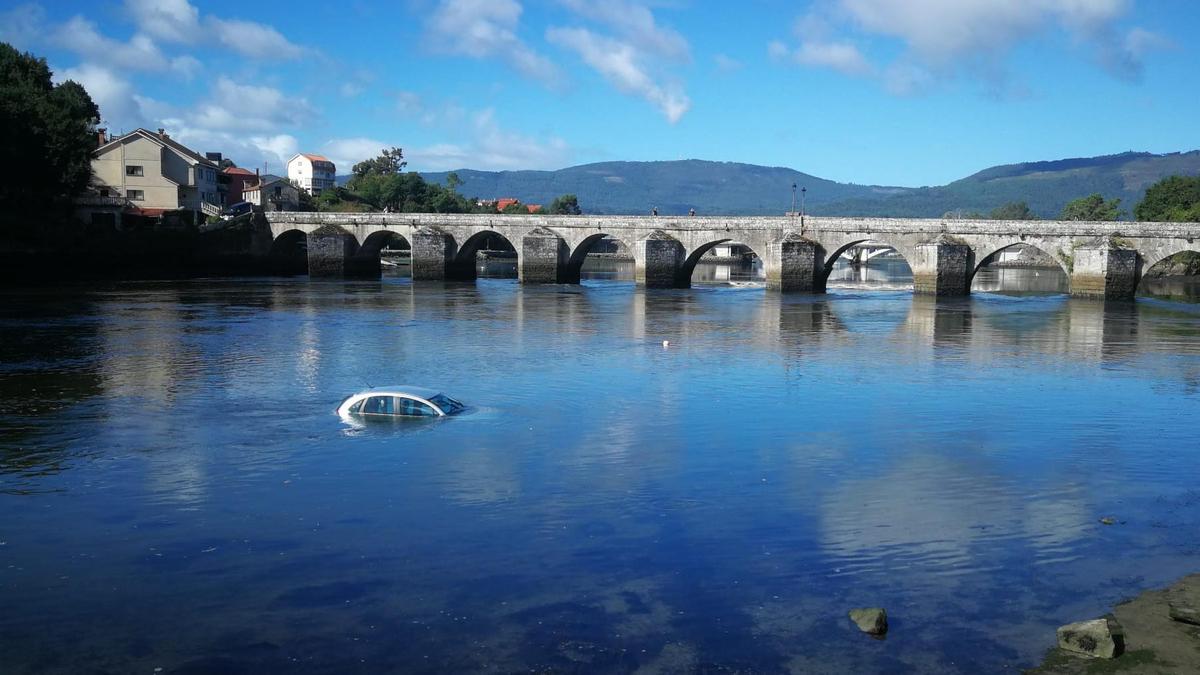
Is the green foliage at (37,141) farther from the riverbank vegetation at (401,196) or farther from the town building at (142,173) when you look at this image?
the riverbank vegetation at (401,196)

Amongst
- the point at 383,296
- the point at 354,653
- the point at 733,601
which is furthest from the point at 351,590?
the point at 383,296

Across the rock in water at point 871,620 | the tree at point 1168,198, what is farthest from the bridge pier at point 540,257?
the tree at point 1168,198

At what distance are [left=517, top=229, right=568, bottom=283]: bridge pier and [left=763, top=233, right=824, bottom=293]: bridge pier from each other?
17.4 meters

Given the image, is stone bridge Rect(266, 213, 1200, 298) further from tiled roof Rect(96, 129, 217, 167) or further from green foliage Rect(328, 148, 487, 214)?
green foliage Rect(328, 148, 487, 214)

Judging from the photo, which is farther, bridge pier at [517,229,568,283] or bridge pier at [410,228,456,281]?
bridge pier at [410,228,456,281]

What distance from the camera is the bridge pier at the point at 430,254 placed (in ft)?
276

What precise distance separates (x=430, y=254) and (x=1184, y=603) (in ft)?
245

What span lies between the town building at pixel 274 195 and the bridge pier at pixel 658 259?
163 ft

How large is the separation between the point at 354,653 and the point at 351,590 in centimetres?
200

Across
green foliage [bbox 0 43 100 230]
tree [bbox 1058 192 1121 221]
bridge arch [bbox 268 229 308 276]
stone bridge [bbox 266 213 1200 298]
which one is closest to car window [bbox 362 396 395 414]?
green foliage [bbox 0 43 100 230]

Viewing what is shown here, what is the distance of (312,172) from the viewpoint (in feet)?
611

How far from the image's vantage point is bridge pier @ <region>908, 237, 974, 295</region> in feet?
230

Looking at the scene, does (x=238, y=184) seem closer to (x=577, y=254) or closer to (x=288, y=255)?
(x=288, y=255)

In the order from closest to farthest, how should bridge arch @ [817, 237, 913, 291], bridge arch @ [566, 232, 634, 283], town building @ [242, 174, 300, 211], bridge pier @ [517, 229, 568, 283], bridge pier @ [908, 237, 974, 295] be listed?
bridge pier @ [908, 237, 974, 295], bridge arch @ [817, 237, 913, 291], bridge pier @ [517, 229, 568, 283], bridge arch @ [566, 232, 634, 283], town building @ [242, 174, 300, 211]
